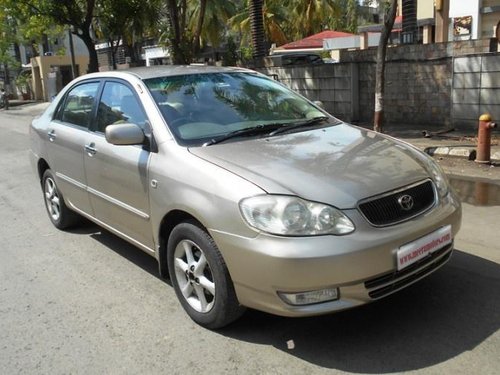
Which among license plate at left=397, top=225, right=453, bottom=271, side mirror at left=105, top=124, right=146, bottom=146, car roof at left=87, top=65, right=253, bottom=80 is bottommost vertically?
license plate at left=397, top=225, right=453, bottom=271

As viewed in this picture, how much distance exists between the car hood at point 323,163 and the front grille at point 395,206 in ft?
0.15

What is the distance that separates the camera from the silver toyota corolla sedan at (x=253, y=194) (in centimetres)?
296

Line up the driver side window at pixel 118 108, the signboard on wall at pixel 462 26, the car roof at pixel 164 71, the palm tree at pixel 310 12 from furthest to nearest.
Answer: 1. the palm tree at pixel 310 12
2. the signboard on wall at pixel 462 26
3. the car roof at pixel 164 71
4. the driver side window at pixel 118 108

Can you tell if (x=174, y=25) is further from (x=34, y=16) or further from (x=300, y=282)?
(x=300, y=282)

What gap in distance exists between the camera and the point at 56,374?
3141 millimetres

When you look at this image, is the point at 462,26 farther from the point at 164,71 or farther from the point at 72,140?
the point at 72,140

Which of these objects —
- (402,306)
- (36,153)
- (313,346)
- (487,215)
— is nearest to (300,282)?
(313,346)

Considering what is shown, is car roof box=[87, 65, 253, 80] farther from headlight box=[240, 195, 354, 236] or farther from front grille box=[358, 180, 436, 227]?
front grille box=[358, 180, 436, 227]

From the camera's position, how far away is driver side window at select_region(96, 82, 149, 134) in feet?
13.6

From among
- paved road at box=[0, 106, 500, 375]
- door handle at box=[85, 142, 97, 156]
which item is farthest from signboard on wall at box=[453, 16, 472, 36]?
door handle at box=[85, 142, 97, 156]

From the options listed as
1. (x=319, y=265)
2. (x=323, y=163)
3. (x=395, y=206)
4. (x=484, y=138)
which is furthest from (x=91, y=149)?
(x=484, y=138)

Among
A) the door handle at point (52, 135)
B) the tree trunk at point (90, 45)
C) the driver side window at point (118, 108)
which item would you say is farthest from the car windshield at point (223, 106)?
the tree trunk at point (90, 45)

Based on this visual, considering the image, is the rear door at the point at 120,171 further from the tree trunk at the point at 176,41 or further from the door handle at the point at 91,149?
the tree trunk at the point at 176,41

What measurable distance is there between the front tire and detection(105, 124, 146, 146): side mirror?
71 centimetres
